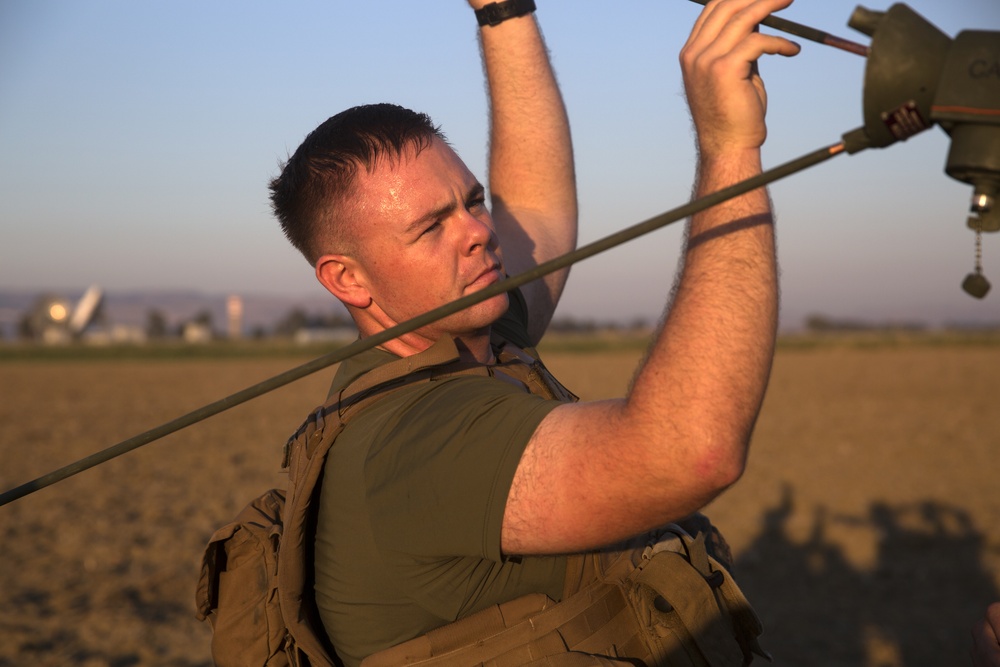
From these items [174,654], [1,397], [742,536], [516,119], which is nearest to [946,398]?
[742,536]

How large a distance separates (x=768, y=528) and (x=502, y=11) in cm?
967

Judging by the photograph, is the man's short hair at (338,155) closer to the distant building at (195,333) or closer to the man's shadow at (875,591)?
the man's shadow at (875,591)

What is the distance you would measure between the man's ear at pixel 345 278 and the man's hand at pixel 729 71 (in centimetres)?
118

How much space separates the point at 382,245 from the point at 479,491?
896 millimetres

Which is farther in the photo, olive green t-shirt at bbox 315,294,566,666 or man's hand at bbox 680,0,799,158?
olive green t-shirt at bbox 315,294,566,666

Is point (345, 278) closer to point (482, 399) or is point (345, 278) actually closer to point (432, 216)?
point (432, 216)

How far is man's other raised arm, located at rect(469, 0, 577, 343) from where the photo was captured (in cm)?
330

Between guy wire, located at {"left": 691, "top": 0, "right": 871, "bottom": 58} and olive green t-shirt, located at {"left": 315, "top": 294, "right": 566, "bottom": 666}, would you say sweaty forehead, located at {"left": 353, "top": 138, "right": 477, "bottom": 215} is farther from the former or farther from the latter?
guy wire, located at {"left": 691, "top": 0, "right": 871, "bottom": 58}

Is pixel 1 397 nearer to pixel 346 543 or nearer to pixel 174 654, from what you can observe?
pixel 174 654

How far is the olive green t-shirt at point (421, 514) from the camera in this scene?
6.46 ft

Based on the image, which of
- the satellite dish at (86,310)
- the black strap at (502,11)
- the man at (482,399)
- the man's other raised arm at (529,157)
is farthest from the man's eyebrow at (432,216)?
the satellite dish at (86,310)

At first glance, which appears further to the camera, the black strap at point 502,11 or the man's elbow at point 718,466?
the black strap at point 502,11

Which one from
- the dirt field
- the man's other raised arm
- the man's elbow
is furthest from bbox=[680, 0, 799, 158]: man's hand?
the dirt field

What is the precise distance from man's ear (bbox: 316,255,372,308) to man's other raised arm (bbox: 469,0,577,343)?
654mm
